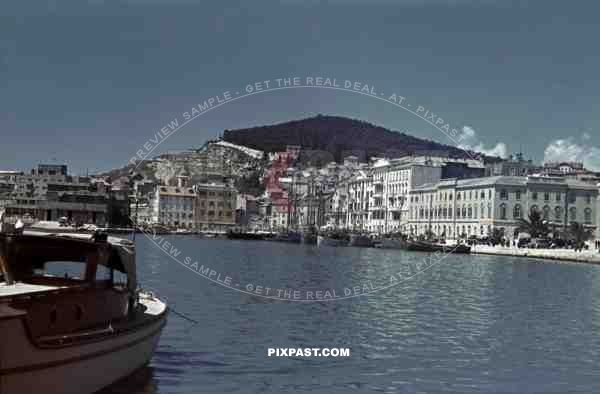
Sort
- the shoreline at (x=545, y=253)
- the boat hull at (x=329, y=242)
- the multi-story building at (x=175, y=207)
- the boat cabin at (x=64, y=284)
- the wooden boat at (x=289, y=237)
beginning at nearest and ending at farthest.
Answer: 1. the boat cabin at (x=64, y=284)
2. the shoreline at (x=545, y=253)
3. the boat hull at (x=329, y=242)
4. the wooden boat at (x=289, y=237)
5. the multi-story building at (x=175, y=207)

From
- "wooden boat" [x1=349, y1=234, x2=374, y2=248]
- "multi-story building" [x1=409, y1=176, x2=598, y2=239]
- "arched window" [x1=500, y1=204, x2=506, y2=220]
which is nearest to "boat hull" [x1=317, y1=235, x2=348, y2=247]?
"wooden boat" [x1=349, y1=234, x2=374, y2=248]

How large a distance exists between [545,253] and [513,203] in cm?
1870

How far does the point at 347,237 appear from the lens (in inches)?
4067

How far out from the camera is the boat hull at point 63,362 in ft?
29.4

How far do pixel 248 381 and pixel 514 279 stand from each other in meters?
31.9

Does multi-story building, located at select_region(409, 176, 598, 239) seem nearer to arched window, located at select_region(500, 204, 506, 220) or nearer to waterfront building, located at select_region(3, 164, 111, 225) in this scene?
arched window, located at select_region(500, 204, 506, 220)

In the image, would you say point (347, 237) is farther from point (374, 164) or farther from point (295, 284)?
point (295, 284)

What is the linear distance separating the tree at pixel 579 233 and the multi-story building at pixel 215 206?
2241 inches

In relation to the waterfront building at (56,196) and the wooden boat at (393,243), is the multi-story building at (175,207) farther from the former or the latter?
the wooden boat at (393,243)

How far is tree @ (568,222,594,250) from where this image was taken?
85825mm

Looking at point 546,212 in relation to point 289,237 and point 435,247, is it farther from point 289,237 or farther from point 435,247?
point 289,237

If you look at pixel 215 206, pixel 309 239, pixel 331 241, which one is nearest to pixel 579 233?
pixel 331 241

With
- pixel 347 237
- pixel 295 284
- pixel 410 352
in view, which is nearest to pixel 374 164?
pixel 347 237

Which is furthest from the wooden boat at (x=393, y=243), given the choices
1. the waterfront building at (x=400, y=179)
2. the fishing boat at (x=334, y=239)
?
the waterfront building at (x=400, y=179)
